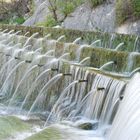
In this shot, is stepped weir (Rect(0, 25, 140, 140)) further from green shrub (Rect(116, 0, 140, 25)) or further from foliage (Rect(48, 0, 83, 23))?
foliage (Rect(48, 0, 83, 23))

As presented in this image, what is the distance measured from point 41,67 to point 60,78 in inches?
43.0

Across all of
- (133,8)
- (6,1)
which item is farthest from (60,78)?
(6,1)

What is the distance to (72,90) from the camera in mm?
9820

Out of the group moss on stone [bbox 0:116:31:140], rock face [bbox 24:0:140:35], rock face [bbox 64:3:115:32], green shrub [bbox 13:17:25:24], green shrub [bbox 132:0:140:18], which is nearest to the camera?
moss on stone [bbox 0:116:31:140]

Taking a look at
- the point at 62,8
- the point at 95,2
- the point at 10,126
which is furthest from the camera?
Result: the point at 62,8

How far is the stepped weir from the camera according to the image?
7676mm

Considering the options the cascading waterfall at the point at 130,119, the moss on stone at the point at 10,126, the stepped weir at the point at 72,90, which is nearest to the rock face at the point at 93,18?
the stepped weir at the point at 72,90

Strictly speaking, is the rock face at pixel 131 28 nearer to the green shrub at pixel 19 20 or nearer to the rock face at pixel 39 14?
the rock face at pixel 39 14

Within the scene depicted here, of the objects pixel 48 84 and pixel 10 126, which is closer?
pixel 10 126

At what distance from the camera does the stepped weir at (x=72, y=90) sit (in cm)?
768

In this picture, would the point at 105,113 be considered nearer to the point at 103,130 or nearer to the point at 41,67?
the point at 103,130

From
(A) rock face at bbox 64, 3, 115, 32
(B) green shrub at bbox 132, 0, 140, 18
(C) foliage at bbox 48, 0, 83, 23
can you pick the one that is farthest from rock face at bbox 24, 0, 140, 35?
(C) foliage at bbox 48, 0, 83, 23

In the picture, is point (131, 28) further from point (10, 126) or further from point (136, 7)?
point (10, 126)

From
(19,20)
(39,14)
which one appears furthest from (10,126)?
(19,20)
